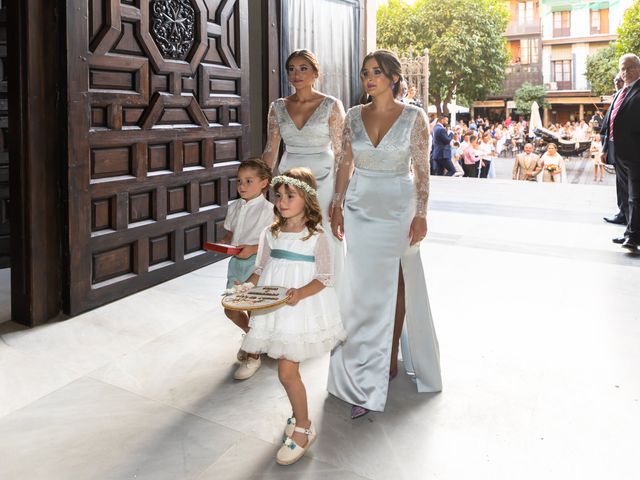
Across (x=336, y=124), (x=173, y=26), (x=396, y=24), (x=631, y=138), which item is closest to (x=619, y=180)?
(x=631, y=138)

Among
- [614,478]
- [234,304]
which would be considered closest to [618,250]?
[614,478]

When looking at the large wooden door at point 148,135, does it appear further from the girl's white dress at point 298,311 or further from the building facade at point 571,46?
the building facade at point 571,46

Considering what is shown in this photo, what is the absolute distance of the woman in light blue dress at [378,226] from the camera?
7.74 ft

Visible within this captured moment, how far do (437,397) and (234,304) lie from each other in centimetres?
117

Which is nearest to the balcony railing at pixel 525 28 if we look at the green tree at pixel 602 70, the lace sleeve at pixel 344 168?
the green tree at pixel 602 70

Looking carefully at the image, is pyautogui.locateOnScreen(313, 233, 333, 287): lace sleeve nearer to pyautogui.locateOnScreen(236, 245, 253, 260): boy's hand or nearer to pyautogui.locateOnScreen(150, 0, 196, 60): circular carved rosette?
Result: pyautogui.locateOnScreen(236, 245, 253, 260): boy's hand

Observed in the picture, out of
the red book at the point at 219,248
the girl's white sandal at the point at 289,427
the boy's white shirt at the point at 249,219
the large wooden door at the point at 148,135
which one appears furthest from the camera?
the large wooden door at the point at 148,135

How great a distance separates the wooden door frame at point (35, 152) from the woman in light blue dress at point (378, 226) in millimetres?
1879

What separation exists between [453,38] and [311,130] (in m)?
21.9

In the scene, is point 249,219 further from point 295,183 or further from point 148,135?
point 148,135

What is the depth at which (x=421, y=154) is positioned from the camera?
236cm

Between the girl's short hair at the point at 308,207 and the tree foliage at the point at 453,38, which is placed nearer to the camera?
the girl's short hair at the point at 308,207

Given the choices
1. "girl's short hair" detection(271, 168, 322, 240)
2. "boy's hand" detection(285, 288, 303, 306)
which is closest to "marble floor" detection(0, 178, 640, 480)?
"boy's hand" detection(285, 288, 303, 306)

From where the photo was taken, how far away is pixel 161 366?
286 cm
